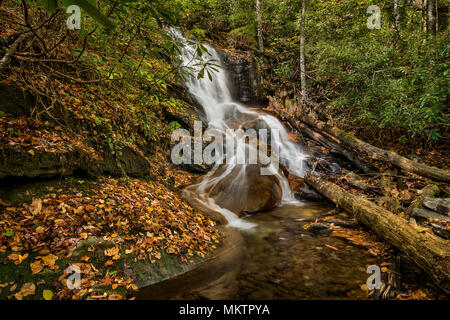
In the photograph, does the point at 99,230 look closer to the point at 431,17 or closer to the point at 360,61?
the point at 360,61

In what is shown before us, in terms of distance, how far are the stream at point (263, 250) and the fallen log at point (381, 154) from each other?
80.4 inches

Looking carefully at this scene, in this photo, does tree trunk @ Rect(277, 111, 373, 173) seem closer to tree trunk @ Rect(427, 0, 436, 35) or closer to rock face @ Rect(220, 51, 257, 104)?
rock face @ Rect(220, 51, 257, 104)

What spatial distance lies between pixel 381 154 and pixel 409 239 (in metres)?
4.72

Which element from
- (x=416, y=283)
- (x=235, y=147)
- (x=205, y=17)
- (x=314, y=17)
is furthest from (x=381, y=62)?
(x=205, y=17)

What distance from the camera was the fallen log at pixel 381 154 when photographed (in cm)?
538

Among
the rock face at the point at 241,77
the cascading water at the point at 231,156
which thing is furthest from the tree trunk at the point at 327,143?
the rock face at the point at 241,77

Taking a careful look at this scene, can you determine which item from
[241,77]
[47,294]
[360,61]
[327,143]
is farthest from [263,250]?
[241,77]

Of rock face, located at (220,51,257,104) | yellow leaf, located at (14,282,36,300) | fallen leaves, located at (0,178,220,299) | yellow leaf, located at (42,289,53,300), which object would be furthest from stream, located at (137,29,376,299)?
rock face, located at (220,51,257,104)

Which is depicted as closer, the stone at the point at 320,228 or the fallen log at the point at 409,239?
the fallen log at the point at 409,239

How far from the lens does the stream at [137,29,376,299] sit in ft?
8.98

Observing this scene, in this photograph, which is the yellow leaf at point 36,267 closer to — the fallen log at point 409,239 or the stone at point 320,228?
the fallen log at point 409,239

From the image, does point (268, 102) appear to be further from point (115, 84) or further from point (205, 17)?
point (115, 84)

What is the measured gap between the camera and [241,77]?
48.4 feet
